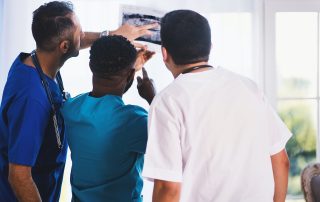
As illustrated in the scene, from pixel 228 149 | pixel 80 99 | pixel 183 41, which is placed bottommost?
pixel 228 149

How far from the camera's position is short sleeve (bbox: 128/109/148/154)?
4.41ft

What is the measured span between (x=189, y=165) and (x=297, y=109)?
5.32ft

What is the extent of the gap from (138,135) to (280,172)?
16.4 inches

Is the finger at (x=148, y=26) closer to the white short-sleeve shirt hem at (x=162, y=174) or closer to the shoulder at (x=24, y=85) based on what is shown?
the shoulder at (x=24, y=85)

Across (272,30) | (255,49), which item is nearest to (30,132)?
(255,49)

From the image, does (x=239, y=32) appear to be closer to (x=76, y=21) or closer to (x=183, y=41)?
(x=76, y=21)

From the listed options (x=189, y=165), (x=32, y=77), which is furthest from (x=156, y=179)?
(x=32, y=77)

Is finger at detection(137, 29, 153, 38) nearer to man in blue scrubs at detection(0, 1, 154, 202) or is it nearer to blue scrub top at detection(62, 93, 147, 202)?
man in blue scrubs at detection(0, 1, 154, 202)

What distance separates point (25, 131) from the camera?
4.63 feet

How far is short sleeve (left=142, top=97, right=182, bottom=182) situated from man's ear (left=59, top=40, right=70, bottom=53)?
1.51ft

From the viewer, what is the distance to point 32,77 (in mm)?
1471

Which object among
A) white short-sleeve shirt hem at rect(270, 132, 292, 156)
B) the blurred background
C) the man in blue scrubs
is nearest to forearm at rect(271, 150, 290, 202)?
white short-sleeve shirt hem at rect(270, 132, 292, 156)

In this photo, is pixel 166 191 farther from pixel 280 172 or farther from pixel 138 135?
pixel 280 172

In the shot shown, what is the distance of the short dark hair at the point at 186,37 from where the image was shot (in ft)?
4.24
